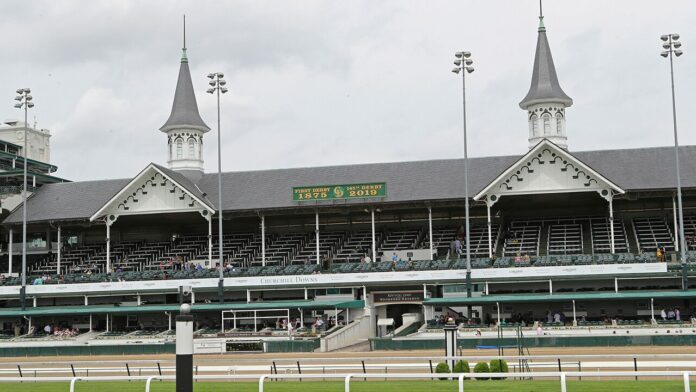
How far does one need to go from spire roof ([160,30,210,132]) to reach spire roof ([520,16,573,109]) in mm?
21508

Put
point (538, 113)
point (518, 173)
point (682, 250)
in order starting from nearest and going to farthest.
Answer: point (682, 250)
point (518, 173)
point (538, 113)

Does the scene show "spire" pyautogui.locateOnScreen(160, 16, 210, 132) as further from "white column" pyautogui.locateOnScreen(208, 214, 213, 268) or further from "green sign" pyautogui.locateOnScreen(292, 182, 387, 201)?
"green sign" pyautogui.locateOnScreen(292, 182, 387, 201)

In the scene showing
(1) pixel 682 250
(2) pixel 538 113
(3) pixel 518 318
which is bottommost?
(3) pixel 518 318

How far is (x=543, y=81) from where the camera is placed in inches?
A: 2388

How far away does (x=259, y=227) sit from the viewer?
61250mm

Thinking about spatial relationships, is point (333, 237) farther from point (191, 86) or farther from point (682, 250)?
point (682, 250)

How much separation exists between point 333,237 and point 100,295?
45.6 feet

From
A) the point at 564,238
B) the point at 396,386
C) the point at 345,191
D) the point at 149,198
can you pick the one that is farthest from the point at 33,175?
the point at 396,386

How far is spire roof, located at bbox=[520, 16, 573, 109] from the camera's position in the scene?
59.9 meters

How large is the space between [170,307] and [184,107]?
19.0 metres

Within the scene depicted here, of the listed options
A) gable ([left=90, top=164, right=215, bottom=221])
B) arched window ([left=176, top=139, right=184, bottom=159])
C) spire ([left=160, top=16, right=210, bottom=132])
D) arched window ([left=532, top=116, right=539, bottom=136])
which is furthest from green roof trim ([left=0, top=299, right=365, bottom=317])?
arched window ([left=532, top=116, right=539, bottom=136])

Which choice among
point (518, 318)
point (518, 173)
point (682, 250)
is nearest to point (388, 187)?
point (518, 173)

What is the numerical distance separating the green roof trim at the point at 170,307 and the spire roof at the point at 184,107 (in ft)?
48.4

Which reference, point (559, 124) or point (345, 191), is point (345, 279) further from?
point (559, 124)
